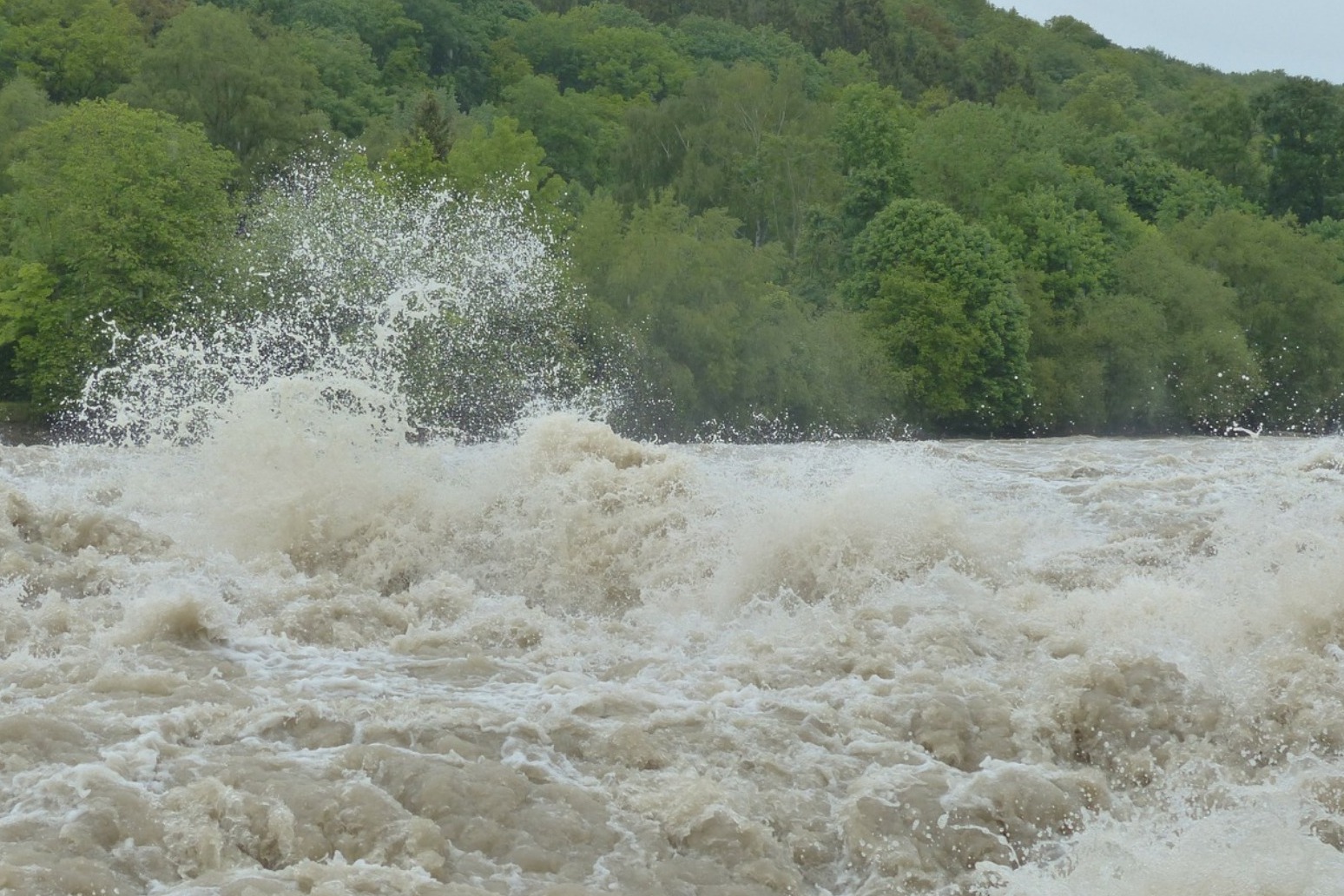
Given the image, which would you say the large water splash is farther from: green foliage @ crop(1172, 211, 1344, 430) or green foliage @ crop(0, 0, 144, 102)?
green foliage @ crop(0, 0, 144, 102)

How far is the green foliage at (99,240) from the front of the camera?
128ft

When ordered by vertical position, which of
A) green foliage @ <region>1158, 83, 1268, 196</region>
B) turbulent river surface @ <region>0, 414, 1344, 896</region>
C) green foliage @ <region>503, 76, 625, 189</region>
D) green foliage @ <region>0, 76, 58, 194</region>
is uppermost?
green foliage @ <region>1158, 83, 1268, 196</region>

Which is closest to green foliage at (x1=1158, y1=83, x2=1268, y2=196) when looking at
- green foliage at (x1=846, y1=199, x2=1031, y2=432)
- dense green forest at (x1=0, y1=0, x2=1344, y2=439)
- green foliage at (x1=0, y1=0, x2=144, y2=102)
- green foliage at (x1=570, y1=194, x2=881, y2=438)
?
dense green forest at (x1=0, y1=0, x2=1344, y2=439)

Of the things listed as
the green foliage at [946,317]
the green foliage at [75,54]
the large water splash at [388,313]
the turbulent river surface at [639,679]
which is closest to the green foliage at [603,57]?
the green foliage at [75,54]

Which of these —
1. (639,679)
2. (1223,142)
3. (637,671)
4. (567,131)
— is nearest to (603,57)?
(567,131)

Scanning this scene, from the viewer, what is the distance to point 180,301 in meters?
39.2

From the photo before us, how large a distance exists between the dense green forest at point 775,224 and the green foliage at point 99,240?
9 cm

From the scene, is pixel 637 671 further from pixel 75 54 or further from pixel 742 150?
pixel 75 54

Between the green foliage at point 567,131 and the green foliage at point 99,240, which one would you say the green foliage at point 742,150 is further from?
the green foliage at point 99,240

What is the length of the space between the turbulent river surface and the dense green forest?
2537cm

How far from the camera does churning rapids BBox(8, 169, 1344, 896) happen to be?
8.22 metres

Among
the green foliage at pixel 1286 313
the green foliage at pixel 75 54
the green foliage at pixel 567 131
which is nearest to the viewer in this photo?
the green foliage at pixel 1286 313

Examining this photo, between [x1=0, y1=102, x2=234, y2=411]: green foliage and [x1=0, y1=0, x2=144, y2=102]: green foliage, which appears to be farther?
[x1=0, y1=0, x2=144, y2=102]: green foliage

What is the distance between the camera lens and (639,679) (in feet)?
36.1
